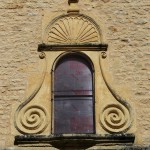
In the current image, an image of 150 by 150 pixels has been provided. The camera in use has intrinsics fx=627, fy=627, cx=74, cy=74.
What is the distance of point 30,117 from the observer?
31.8ft

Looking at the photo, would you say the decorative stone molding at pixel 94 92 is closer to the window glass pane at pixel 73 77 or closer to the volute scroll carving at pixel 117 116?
the volute scroll carving at pixel 117 116

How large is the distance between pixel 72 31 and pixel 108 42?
62cm

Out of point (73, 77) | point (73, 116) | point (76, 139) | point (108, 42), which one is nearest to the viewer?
point (76, 139)

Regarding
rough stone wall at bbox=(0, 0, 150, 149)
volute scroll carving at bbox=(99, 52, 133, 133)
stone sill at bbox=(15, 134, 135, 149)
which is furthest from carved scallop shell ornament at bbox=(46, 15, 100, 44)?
stone sill at bbox=(15, 134, 135, 149)

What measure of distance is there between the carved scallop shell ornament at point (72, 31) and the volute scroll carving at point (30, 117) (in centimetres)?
99

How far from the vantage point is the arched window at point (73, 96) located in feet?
31.8

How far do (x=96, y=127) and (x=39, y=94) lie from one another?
105 centimetres

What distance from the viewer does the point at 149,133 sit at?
9445 mm

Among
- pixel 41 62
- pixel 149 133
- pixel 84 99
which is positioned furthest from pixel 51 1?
pixel 149 133

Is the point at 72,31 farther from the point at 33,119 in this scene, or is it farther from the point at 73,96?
the point at 33,119

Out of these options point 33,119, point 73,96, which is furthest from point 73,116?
point 33,119

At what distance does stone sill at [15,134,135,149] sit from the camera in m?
9.27

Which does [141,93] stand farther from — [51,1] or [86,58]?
[51,1]

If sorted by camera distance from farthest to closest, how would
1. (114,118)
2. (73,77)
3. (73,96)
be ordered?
(73,77)
(73,96)
(114,118)
